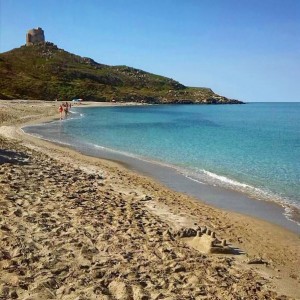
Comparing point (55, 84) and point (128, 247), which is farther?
point (55, 84)

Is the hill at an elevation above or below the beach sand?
above

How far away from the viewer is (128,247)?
8.35m

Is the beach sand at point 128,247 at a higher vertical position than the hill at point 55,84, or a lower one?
lower

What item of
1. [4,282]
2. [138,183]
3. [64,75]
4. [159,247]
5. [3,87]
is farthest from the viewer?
[64,75]

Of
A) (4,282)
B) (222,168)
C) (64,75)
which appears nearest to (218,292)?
(4,282)

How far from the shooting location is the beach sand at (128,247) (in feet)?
21.3

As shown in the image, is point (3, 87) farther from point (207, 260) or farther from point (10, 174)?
point (207, 260)

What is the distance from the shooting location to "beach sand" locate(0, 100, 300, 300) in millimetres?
6496

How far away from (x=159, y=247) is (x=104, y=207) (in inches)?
131

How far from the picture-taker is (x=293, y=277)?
25.9 feet

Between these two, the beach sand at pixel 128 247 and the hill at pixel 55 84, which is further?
the hill at pixel 55 84

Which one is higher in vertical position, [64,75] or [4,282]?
[64,75]

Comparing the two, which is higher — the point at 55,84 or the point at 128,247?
the point at 55,84

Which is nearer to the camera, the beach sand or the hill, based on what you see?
the beach sand
